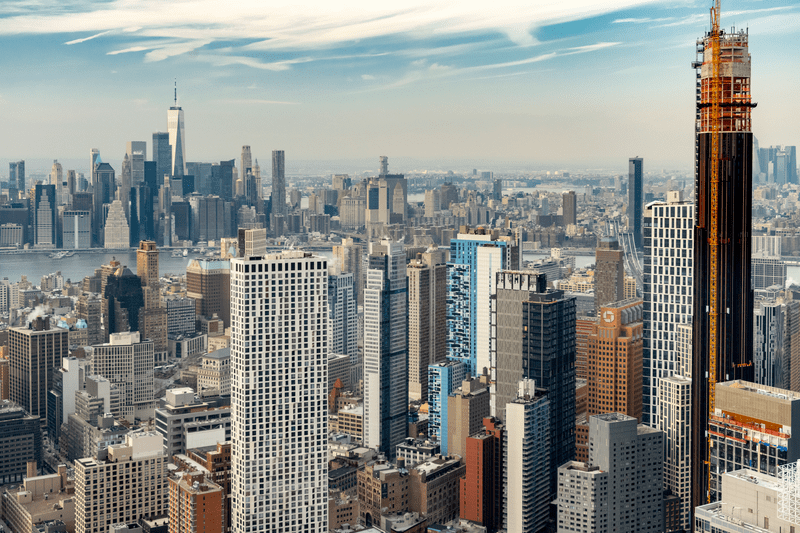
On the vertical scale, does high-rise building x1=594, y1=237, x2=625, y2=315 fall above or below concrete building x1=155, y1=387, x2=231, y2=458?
above

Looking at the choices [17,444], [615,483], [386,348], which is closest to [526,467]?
[615,483]

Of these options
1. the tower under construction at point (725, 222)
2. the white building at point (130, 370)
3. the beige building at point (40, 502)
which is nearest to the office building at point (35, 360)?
the white building at point (130, 370)

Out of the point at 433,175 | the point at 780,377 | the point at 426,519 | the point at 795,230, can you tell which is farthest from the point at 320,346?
the point at 433,175

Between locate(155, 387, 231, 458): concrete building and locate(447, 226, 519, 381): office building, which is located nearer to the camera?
locate(155, 387, 231, 458): concrete building

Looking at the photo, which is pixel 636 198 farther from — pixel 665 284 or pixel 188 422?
pixel 188 422

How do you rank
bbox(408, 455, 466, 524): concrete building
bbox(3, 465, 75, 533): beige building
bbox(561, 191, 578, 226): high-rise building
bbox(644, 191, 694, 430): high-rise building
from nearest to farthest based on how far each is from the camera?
1. bbox(3, 465, 75, 533): beige building
2. bbox(408, 455, 466, 524): concrete building
3. bbox(644, 191, 694, 430): high-rise building
4. bbox(561, 191, 578, 226): high-rise building

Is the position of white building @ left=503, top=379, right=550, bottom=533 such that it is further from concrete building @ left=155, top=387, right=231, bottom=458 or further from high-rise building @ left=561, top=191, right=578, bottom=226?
high-rise building @ left=561, top=191, right=578, bottom=226

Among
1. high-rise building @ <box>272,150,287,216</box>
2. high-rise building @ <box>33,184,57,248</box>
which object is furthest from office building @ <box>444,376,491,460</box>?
high-rise building @ <box>33,184,57,248</box>
